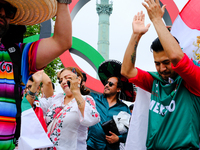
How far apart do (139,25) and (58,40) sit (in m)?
1.05

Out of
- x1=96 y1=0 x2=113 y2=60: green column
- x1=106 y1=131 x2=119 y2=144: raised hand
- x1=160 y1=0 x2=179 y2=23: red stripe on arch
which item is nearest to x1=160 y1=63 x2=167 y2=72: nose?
x1=106 y1=131 x2=119 y2=144: raised hand

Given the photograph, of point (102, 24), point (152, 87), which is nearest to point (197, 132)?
point (152, 87)

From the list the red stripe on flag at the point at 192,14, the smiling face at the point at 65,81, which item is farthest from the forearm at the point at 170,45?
the smiling face at the point at 65,81

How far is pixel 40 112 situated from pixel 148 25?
5.50 feet

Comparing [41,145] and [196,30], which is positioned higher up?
[196,30]

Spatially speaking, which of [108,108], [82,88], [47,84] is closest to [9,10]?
[82,88]

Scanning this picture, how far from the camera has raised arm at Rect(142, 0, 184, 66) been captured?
1.71 meters

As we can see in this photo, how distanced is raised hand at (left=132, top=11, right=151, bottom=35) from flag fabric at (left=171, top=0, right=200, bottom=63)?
305 mm

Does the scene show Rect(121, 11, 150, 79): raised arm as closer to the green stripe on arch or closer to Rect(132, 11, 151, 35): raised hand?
Rect(132, 11, 151, 35): raised hand

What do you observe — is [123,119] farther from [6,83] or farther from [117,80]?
[6,83]

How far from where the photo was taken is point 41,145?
2.25m

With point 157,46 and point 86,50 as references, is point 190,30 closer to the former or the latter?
point 157,46

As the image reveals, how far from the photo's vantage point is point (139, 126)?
2.24m

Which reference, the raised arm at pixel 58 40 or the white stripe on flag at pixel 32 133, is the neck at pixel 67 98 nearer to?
the white stripe on flag at pixel 32 133
